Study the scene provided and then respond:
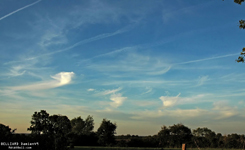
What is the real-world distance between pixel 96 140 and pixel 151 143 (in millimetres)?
20724

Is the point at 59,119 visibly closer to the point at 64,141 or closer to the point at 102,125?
the point at 102,125

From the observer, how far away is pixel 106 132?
78.7m

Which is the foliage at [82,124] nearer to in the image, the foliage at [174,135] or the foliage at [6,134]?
the foliage at [174,135]

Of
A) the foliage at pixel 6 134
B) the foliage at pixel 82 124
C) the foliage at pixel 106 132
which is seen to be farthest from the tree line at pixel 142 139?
the foliage at pixel 6 134

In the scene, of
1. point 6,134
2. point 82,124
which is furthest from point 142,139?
point 6,134

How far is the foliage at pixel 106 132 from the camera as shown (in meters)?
77.6

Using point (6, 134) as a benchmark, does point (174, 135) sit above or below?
below

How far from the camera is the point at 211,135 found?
239 ft

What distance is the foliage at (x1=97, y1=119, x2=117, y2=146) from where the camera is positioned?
255 ft

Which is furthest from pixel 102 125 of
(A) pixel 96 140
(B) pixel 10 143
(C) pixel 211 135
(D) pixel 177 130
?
(B) pixel 10 143

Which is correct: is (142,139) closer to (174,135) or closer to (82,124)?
(174,135)

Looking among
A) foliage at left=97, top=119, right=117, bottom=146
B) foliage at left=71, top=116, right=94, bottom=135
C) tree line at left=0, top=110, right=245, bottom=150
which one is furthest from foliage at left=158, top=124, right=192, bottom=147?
foliage at left=71, top=116, right=94, bottom=135

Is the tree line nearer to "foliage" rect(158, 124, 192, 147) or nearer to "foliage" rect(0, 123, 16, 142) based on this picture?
"foliage" rect(158, 124, 192, 147)

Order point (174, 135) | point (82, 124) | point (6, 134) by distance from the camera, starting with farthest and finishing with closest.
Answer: point (82, 124), point (174, 135), point (6, 134)
